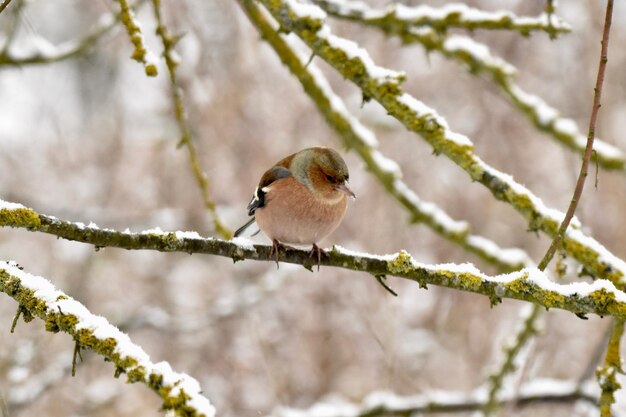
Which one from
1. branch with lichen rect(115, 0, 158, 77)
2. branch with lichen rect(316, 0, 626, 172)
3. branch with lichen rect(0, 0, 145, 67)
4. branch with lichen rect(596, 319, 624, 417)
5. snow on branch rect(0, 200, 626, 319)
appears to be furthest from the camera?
branch with lichen rect(0, 0, 145, 67)

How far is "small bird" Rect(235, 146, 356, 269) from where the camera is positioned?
13.2 feet

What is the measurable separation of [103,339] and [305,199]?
2.23 m

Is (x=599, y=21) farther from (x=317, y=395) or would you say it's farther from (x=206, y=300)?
(x=206, y=300)

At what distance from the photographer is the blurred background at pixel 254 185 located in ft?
32.9

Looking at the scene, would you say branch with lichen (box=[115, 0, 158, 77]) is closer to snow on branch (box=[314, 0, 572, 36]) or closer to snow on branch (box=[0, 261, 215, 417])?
snow on branch (box=[0, 261, 215, 417])

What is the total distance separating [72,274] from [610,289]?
25.7 ft

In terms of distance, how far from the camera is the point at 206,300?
11664mm

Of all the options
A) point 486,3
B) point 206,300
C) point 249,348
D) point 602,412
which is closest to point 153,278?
point 206,300

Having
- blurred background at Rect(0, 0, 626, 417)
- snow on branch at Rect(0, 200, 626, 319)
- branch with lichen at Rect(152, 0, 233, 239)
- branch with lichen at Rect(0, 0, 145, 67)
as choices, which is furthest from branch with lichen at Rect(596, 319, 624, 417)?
blurred background at Rect(0, 0, 626, 417)

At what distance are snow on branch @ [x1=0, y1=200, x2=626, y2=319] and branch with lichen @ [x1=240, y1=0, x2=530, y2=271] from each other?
5.43 feet

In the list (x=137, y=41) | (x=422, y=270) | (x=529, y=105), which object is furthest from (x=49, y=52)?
(x=422, y=270)

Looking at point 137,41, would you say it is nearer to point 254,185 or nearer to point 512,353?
point 512,353

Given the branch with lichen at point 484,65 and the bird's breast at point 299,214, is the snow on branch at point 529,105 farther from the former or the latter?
the bird's breast at point 299,214

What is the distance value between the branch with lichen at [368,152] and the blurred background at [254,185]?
479 centimetres
